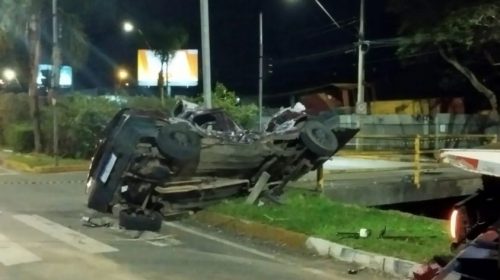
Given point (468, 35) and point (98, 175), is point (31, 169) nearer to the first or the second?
point (98, 175)

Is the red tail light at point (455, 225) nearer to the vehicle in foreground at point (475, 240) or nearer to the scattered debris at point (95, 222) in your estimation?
the vehicle in foreground at point (475, 240)

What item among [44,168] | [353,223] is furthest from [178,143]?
[44,168]

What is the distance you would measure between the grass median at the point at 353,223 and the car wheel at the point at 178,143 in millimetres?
1058

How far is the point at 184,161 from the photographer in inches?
515

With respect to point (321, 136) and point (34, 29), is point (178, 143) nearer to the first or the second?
point (321, 136)

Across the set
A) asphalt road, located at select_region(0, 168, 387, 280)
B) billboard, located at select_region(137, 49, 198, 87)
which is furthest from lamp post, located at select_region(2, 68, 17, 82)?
asphalt road, located at select_region(0, 168, 387, 280)

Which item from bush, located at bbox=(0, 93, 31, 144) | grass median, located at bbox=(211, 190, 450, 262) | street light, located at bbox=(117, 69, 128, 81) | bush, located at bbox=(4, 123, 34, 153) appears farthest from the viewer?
street light, located at bbox=(117, 69, 128, 81)

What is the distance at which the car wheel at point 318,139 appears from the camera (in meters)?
14.2

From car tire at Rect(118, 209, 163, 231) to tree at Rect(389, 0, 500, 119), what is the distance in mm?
24142

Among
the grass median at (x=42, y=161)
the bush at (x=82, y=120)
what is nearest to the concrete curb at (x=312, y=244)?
the grass median at (x=42, y=161)

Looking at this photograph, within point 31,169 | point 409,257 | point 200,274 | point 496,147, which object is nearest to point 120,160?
point 200,274

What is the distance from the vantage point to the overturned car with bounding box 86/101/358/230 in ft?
42.1

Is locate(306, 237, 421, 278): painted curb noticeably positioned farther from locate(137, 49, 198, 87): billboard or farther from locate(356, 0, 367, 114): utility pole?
locate(137, 49, 198, 87): billboard

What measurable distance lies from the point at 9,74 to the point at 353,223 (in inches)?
1659
